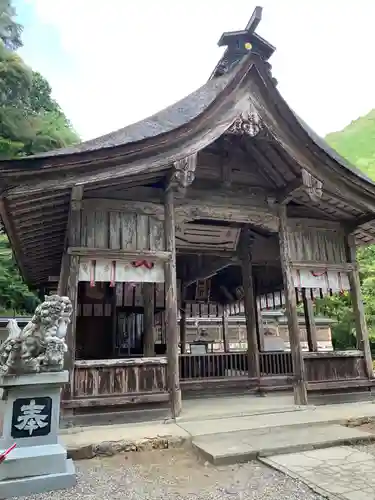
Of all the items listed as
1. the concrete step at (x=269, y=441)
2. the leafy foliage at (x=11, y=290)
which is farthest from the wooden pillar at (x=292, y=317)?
the leafy foliage at (x=11, y=290)

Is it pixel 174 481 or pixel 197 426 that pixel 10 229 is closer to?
pixel 197 426

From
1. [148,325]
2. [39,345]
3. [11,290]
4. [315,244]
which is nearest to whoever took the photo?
[39,345]

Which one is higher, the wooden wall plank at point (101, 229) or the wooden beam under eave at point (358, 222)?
the wooden beam under eave at point (358, 222)

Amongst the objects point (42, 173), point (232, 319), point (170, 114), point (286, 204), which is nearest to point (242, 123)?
point (170, 114)

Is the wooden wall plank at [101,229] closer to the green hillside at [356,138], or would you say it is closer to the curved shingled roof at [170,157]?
the curved shingled roof at [170,157]

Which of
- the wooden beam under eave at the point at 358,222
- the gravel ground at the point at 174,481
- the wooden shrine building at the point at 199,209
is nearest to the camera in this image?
the gravel ground at the point at 174,481

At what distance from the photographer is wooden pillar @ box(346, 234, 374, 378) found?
315 inches

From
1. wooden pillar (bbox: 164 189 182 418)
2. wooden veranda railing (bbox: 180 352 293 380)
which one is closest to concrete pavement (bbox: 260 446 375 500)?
wooden pillar (bbox: 164 189 182 418)

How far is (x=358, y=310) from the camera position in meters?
8.35

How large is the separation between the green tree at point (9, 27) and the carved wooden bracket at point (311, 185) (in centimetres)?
2995

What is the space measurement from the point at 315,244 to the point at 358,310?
1.73 m

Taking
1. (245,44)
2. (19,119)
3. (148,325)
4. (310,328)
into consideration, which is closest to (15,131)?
(19,119)

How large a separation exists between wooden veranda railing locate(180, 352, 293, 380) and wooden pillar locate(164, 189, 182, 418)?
4.36 metres

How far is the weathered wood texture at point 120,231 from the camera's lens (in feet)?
22.4
